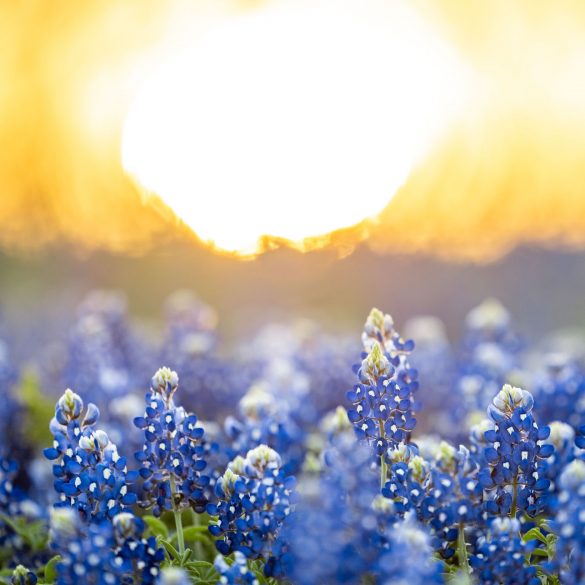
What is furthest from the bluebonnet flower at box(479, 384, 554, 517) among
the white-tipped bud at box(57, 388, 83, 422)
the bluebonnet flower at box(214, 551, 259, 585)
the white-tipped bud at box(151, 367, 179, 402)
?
the white-tipped bud at box(57, 388, 83, 422)

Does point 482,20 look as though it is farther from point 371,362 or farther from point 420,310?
point 371,362

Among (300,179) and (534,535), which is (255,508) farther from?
(300,179)

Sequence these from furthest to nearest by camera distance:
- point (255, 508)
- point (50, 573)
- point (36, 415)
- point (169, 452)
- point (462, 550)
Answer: point (36, 415) → point (50, 573) → point (169, 452) → point (462, 550) → point (255, 508)

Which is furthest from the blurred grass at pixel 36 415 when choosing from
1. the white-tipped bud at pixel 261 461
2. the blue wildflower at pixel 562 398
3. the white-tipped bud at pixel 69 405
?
the blue wildflower at pixel 562 398

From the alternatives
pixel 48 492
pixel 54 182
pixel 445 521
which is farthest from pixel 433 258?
pixel 445 521

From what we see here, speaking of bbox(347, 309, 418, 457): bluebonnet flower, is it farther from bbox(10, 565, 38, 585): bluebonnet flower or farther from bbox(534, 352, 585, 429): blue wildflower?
bbox(534, 352, 585, 429): blue wildflower

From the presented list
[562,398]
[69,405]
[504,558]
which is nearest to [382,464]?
[504,558]
